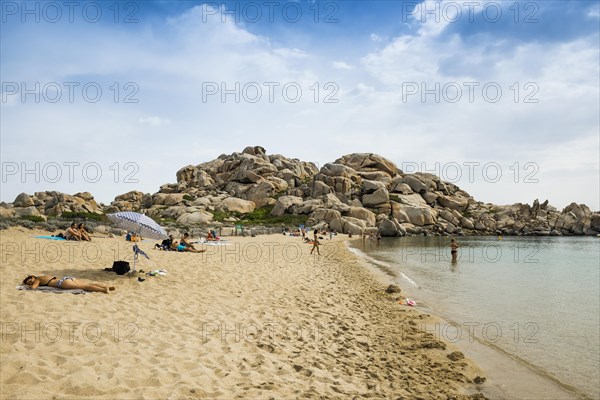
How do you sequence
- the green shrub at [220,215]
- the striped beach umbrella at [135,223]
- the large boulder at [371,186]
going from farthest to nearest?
the large boulder at [371,186] < the green shrub at [220,215] < the striped beach umbrella at [135,223]

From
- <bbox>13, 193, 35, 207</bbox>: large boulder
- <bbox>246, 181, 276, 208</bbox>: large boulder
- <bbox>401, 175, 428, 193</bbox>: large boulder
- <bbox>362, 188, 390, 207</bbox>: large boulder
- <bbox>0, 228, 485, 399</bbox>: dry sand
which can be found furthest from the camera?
<bbox>401, 175, 428, 193</bbox>: large boulder

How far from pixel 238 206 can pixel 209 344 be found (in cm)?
7368

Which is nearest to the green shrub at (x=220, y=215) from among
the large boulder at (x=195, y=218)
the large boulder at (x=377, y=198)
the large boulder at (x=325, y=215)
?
the large boulder at (x=195, y=218)

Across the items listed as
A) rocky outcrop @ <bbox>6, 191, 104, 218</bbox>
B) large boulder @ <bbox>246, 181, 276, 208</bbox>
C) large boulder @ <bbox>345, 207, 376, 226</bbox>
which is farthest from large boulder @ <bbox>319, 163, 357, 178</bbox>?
rocky outcrop @ <bbox>6, 191, 104, 218</bbox>

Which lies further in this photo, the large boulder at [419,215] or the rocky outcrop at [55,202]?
the large boulder at [419,215]

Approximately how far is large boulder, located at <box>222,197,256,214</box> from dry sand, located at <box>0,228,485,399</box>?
6491cm

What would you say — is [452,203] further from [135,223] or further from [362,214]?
[135,223]

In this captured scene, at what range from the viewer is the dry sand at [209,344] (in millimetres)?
5723

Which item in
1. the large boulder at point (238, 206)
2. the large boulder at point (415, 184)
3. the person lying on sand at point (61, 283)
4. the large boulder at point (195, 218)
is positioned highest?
the large boulder at point (415, 184)

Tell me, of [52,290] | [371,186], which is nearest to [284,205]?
[371,186]

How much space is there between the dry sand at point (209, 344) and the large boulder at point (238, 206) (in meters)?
64.9

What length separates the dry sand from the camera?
572 centimetres

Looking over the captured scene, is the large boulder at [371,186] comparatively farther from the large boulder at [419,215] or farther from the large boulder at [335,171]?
the large boulder at [419,215]

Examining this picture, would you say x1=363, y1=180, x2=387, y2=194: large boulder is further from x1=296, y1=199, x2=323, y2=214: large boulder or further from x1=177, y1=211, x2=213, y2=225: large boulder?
x1=177, y1=211, x2=213, y2=225: large boulder
